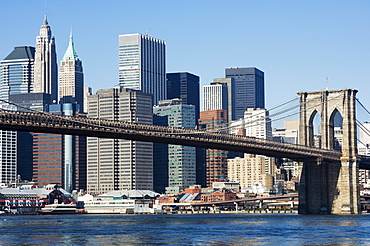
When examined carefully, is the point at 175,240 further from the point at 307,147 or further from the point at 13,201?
the point at 13,201

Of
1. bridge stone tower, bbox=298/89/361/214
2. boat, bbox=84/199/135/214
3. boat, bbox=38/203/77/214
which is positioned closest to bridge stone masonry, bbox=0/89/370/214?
bridge stone tower, bbox=298/89/361/214

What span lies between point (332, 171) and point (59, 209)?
88.5 metres

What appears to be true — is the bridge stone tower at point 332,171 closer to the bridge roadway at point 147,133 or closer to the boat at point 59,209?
the bridge roadway at point 147,133

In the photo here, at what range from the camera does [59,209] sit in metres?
180

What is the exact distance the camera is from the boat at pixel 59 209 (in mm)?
177375

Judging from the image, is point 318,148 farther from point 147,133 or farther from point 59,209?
point 59,209

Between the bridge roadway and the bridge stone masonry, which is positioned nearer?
the bridge roadway

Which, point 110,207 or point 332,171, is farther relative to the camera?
point 110,207

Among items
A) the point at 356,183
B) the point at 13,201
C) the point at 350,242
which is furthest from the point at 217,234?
the point at 13,201

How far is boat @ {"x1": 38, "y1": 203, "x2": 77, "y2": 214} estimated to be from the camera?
177375mm

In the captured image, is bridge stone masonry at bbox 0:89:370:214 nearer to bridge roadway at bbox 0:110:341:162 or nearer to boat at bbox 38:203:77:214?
bridge roadway at bbox 0:110:341:162

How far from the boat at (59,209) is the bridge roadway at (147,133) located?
84.5 m

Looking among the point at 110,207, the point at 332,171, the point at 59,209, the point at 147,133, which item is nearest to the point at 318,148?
the point at 332,171

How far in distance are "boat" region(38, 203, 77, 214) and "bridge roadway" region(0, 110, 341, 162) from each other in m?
84.5
